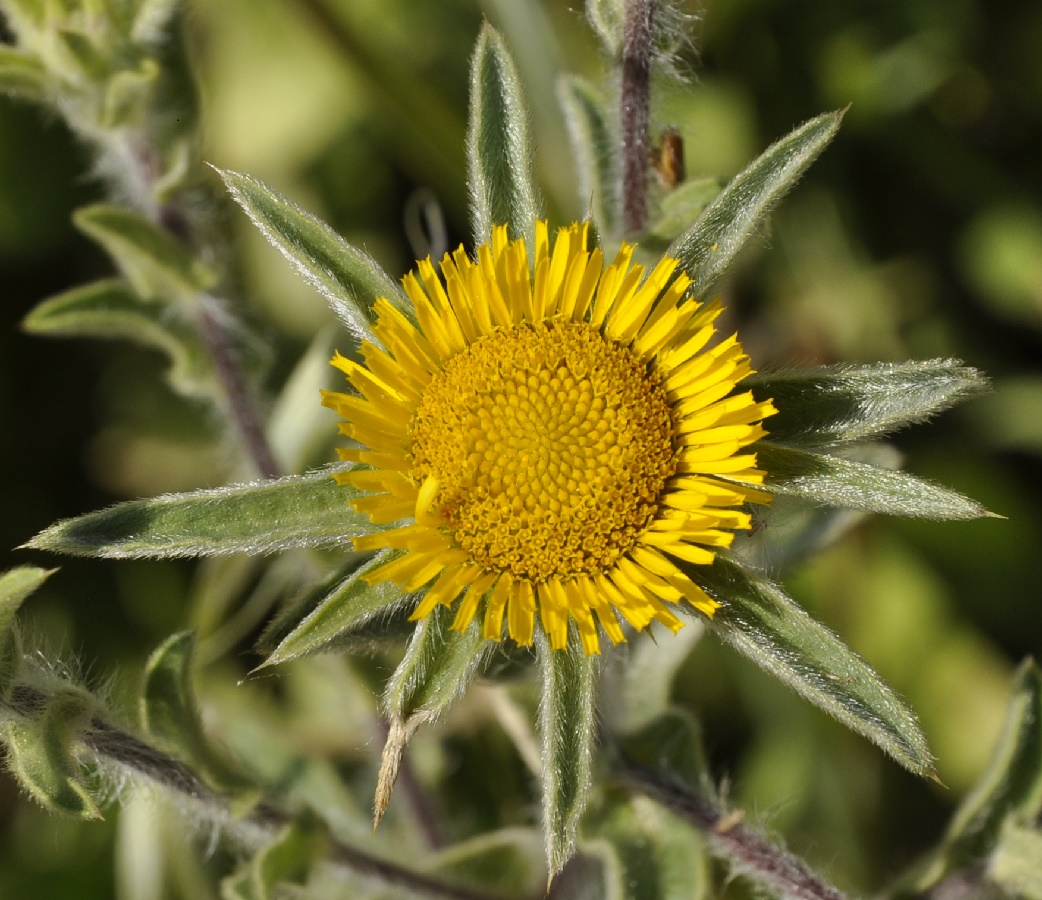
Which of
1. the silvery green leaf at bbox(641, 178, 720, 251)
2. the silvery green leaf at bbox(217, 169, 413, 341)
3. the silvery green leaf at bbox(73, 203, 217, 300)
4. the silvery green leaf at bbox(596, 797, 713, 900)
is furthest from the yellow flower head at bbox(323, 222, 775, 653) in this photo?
the silvery green leaf at bbox(73, 203, 217, 300)

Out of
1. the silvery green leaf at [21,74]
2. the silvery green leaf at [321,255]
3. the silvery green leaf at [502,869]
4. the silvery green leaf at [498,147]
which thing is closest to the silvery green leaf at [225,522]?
the silvery green leaf at [321,255]

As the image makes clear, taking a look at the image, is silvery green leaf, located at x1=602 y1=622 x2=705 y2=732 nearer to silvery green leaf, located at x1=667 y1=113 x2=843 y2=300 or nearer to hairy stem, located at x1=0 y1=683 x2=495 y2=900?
hairy stem, located at x1=0 y1=683 x2=495 y2=900

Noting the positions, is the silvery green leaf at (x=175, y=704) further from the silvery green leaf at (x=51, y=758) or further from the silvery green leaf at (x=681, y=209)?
the silvery green leaf at (x=681, y=209)

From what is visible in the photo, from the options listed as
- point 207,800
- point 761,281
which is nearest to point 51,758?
point 207,800

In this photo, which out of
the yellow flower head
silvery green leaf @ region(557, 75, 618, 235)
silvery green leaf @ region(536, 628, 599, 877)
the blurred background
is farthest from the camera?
the blurred background

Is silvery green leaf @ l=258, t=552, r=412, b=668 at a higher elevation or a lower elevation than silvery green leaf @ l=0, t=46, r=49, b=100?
lower

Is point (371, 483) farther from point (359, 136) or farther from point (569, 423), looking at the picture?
point (359, 136)
